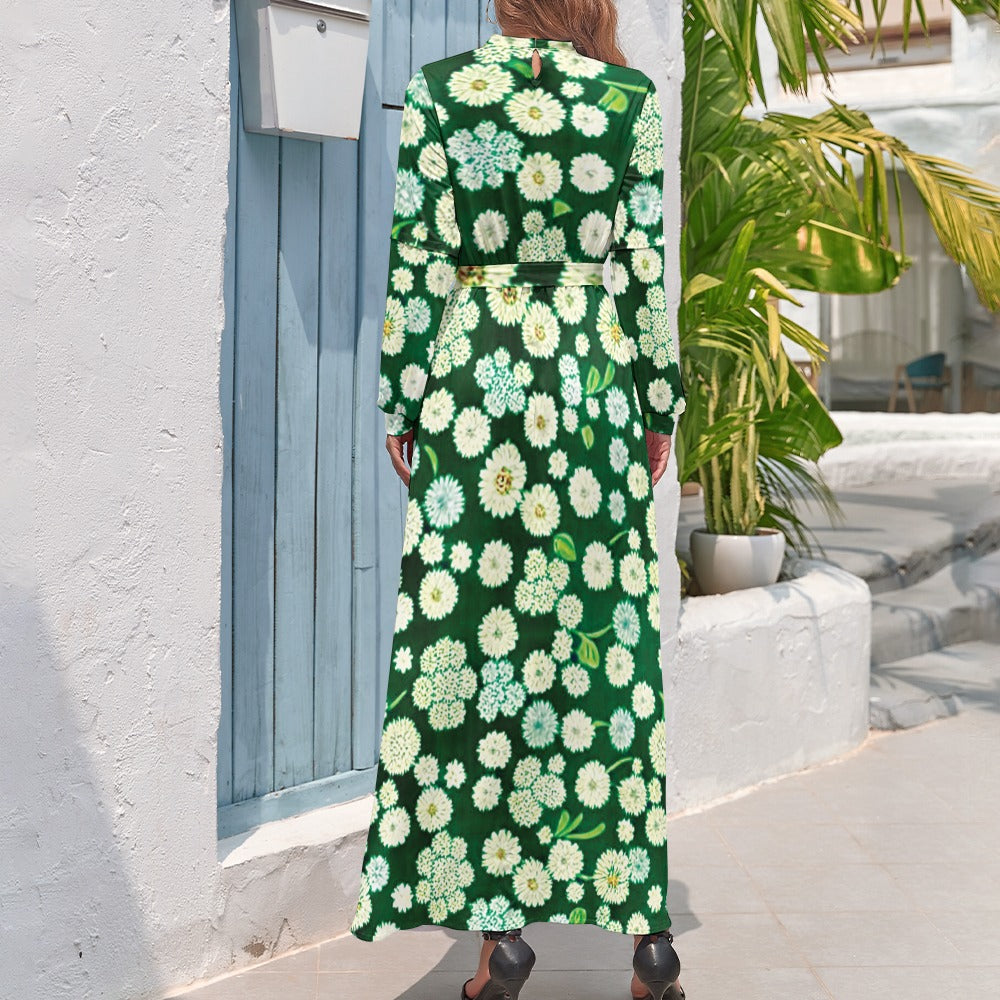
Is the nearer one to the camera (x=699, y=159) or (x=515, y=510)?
(x=515, y=510)

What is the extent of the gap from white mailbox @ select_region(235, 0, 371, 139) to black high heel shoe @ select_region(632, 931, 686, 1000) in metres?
1.84

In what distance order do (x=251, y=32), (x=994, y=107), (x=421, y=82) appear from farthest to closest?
(x=994, y=107) < (x=251, y=32) < (x=421, y=82)

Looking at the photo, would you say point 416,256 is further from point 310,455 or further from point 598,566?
point 310,455

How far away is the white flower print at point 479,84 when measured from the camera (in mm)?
2777

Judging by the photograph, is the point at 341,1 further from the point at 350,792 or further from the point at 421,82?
the point at 350,792

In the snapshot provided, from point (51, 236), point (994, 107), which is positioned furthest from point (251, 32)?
point (994, 107)

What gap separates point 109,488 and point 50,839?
0.66m

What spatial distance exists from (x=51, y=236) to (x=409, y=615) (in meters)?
0.95

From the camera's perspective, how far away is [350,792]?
3691 millimetres

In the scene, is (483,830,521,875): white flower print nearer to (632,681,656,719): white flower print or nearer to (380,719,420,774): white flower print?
(380,719,420,774): white flower print

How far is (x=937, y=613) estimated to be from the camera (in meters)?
7.10

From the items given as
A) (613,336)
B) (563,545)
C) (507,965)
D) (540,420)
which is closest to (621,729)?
(563,545)

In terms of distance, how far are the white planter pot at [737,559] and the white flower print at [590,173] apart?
2.40 meters

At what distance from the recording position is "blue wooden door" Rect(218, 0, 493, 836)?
338 centimetres
